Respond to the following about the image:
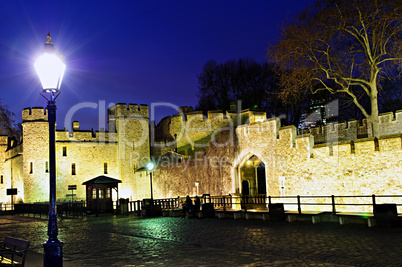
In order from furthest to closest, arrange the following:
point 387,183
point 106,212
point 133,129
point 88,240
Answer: point 133,129, point 106,212, point 387,183, point 88,240

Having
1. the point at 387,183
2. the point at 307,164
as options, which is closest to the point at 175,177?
the point at 307,164

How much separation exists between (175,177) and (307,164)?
41.7 ft

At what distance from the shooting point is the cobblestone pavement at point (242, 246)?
8.24 meters

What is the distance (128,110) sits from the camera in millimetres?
38469

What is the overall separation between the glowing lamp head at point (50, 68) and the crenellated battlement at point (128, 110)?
3147 cm

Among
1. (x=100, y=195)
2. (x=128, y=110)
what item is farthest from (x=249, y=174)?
(x=128, y=110)

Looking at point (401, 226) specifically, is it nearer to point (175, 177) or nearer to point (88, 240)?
point (88, 240)

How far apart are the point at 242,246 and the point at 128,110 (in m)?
29.5

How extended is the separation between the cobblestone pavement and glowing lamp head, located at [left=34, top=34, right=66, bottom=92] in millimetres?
3842

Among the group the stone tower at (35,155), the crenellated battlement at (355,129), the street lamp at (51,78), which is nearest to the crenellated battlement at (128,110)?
the stone tower at (35,155)

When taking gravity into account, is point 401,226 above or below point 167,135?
below

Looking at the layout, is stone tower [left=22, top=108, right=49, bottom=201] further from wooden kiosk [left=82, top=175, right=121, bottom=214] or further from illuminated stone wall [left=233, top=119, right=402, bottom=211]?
illuminated stone wall [left=233, top=119, right=402, bottom=211]

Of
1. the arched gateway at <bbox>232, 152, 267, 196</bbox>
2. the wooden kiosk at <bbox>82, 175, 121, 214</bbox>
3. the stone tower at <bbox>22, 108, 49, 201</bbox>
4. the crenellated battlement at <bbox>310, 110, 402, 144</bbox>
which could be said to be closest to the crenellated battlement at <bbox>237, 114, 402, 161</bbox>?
the crenellated battlement at <bbox>310, 110, 402, 144</bbox>

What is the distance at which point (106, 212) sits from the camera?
87.5 feet
